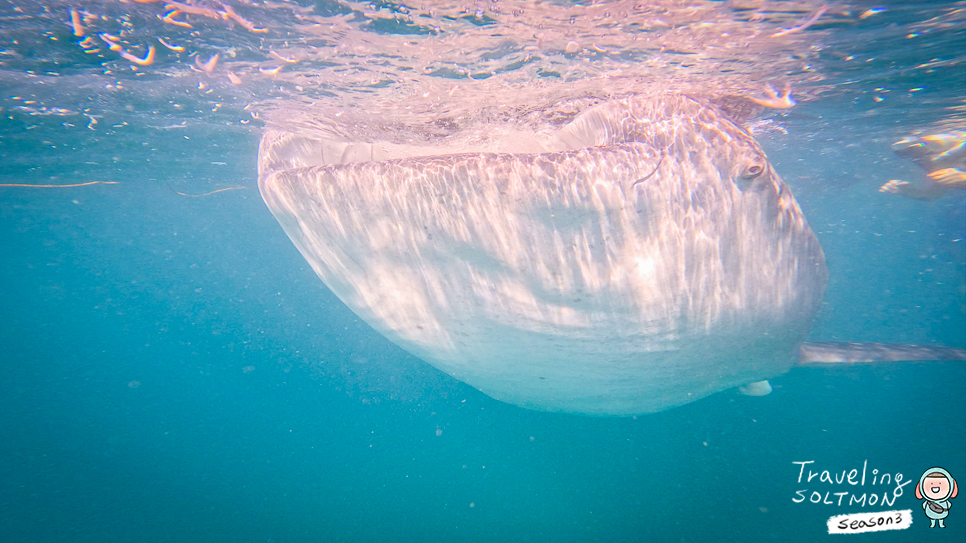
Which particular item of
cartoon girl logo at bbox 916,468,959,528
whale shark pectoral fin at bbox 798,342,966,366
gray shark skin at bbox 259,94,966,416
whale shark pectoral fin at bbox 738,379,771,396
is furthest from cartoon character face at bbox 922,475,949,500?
gray shark skin at bbox 259,94,966,416

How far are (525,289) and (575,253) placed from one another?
17.9 inches

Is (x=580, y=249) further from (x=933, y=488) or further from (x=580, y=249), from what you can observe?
(x=933, y=488)

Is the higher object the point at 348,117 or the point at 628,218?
the point at 348,117

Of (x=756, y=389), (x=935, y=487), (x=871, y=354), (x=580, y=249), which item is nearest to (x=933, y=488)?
(x=935, y=487)

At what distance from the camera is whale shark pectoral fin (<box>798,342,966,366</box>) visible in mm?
3871

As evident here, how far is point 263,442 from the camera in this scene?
1476cm

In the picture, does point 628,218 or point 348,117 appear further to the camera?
point 348,117

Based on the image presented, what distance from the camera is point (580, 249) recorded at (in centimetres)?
248

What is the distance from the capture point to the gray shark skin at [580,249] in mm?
2420

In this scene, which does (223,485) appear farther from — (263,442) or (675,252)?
(675,252)

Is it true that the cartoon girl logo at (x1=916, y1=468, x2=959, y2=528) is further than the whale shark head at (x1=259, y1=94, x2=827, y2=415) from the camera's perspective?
Yes

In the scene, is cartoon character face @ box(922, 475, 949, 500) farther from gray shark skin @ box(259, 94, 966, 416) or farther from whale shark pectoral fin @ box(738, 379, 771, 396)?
gray shark skin @ box(259, 94, 966, 416)

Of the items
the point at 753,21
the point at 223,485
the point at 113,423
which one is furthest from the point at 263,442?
the point at 753,21

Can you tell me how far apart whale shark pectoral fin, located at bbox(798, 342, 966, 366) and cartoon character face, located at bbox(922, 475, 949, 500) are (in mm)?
2639
